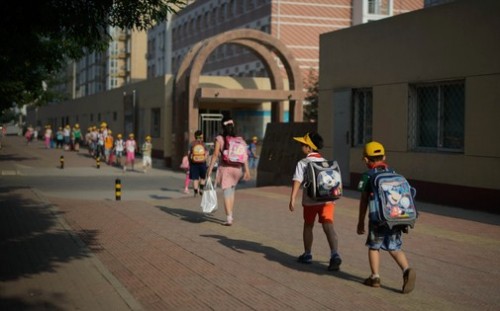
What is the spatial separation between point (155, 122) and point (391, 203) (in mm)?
30386

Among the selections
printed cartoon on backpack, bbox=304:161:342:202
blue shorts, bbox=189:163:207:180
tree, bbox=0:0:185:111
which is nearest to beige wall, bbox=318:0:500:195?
blue shorts, bbox=189:163:207:180

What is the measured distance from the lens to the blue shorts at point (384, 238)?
6754mm

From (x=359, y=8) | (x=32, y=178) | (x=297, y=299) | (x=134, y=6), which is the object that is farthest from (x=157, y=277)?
(x=359, y=8)

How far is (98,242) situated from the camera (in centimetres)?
984

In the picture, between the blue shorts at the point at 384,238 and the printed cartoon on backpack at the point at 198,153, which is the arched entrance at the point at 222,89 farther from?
the blue shorts at the point at 384,238

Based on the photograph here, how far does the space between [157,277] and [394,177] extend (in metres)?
2.79

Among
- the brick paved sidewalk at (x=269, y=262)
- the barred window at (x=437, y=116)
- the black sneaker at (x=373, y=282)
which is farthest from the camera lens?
the barred window at (x=437, y=116)

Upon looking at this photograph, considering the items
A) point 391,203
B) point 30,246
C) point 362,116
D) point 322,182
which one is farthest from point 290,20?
point 391,203

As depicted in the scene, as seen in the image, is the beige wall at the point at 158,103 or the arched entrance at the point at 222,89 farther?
the beige wall at the point at 158,103

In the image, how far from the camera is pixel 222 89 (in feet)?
91.2

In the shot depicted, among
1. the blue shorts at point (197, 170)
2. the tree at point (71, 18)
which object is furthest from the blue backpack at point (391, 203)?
the blue shorts at point (197, 170)

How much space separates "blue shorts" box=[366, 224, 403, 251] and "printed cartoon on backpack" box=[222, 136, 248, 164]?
4.68m

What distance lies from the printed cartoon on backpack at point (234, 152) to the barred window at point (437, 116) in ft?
18.3

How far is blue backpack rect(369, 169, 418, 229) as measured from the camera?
259 inches
